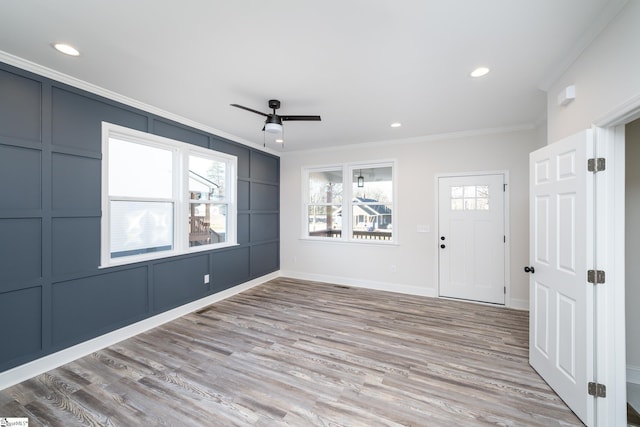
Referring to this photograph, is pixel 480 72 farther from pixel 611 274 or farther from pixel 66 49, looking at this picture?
pixel 66 49

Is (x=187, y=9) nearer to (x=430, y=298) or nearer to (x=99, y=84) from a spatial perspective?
(x=99, y=84)

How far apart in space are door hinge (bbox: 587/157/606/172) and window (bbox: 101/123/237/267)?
4214 millimetres

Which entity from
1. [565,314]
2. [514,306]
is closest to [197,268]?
[565,314]

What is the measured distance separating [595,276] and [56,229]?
175 inches

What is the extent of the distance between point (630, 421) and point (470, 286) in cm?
236

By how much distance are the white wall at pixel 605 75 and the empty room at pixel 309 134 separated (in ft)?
0.05

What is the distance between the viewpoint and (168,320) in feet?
11.1

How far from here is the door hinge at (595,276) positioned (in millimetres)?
1696

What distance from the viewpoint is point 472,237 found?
4113mm

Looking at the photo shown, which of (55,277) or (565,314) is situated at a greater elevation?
(55,277)

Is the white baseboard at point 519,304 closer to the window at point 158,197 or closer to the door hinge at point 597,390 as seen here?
the door hinge at point 597,390

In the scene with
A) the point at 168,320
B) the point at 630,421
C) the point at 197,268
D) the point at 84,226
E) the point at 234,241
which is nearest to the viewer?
the point at 630,421

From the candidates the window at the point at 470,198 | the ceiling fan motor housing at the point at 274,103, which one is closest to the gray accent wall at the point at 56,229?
the ceiling fan motor housing at the point at 274,103

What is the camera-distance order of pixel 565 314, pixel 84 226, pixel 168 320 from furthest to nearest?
pixel 168 320
pixel 84 226
pixel 565 314
